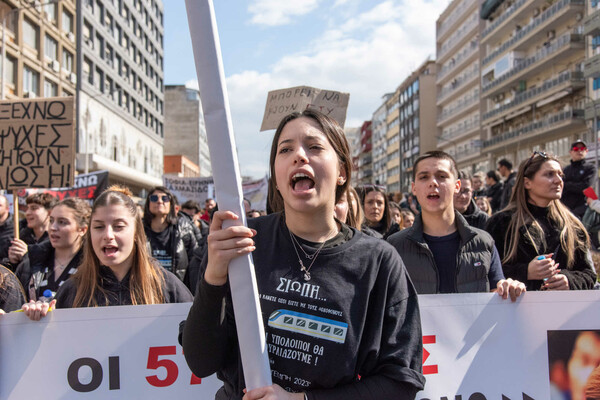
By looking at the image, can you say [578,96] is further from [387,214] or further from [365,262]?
[365,262]

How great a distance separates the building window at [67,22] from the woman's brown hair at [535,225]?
1454 inches

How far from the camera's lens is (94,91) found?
131ft

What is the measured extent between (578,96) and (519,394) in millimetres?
40530

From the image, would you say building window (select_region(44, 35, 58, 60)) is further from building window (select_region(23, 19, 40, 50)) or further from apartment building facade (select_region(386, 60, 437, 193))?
apartment building facade (select_region(386, 60, 437, 193))

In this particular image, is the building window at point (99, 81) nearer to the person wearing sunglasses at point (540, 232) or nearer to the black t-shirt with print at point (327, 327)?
the person wearing sunglasses at point (540, 232)

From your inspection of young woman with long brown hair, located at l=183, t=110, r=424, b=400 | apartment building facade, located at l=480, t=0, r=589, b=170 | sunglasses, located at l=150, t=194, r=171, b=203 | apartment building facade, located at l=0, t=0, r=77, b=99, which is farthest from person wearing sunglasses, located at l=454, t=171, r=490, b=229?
apartment building facade, located at l=480, t=0, r=589, b=170

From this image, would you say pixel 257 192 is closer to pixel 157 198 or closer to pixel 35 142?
pixel 157 198

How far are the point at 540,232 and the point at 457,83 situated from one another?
64.6 meters

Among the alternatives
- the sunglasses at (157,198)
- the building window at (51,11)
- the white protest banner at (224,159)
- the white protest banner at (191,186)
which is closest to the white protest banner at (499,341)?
the white protest banner at (224,159)

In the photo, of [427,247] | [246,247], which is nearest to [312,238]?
[246,247]

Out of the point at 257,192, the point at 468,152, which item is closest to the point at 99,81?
the point at 257,192

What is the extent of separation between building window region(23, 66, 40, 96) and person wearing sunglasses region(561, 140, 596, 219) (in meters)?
28.5

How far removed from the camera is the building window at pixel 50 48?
32922 millimetres

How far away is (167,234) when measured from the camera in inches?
257
